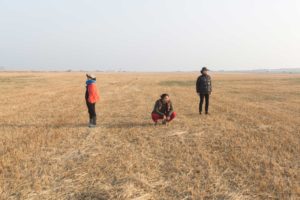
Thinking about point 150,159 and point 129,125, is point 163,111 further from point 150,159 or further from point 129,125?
point 150,159

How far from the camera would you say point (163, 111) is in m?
11.0

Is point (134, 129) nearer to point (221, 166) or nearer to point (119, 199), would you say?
point (221, 166)

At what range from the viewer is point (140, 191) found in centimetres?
529

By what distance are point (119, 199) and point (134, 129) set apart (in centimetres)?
534

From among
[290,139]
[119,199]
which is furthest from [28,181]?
[290,139]

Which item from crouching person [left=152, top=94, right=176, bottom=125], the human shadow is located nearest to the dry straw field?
the human shadow

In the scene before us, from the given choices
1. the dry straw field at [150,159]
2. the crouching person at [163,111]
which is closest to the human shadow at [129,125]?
the dry straw field at [150,159]

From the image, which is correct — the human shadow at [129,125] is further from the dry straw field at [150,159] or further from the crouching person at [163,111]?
the crouching person at [163,111]

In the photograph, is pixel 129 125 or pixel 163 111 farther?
pixel 129 125

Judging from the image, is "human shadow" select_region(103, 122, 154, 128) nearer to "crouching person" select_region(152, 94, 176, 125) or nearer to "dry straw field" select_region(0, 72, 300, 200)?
"dry straw field" select_region(0, 72, 300, 200)

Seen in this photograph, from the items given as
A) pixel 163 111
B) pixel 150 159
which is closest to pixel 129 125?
pixel 163 111

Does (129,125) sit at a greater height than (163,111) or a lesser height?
lesser

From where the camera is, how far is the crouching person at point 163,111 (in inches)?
422

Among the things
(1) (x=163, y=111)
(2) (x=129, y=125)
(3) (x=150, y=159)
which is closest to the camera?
(3) (x=150, y=159)
